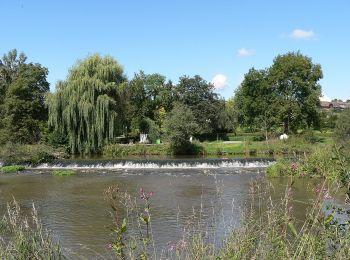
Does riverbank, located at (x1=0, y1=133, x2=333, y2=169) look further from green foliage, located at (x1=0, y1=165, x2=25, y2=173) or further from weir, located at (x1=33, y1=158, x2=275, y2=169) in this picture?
weir, located at (x1=33, y1=158, x2=275, y2=169)

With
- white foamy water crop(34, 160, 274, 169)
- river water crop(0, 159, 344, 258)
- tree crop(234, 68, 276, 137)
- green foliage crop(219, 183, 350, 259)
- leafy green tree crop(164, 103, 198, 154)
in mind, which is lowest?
river water crop(0, 159, 344, 258)

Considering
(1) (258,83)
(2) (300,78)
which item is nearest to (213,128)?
(1) (258,83)

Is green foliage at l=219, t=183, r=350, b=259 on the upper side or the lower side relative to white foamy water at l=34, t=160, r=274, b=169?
upper

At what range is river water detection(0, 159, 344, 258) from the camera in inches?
382

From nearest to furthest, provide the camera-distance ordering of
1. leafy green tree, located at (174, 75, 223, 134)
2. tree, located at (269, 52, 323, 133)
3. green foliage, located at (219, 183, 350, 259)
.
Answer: green foliage, located at (219, 183, 350, 259) → tree, located at (269, 52, 323, 133) → leafy green tree, located at (174, 75, 223, 134)

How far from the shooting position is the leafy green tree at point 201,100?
48781mm

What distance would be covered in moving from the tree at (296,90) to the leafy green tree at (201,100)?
7937 millimetres

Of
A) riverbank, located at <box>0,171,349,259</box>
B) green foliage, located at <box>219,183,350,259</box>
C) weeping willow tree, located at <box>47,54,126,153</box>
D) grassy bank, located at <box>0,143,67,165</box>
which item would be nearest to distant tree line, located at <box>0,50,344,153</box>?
weeping willow tree, located at <box>47,54,126,153</box>

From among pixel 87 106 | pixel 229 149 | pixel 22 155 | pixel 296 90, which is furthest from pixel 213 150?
pixel 22 155

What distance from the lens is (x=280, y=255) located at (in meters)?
3.44

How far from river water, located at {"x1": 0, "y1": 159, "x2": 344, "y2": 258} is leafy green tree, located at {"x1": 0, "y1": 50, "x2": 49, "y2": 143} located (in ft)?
33.1

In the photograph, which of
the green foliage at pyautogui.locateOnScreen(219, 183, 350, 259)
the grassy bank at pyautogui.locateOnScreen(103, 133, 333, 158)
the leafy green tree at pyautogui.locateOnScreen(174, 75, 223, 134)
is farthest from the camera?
the leafy green tree at pyautogui.locateOnScreen(174, 75, 223, 134)

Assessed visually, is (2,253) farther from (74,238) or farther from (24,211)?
(24,211)

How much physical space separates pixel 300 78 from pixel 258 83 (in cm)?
412
